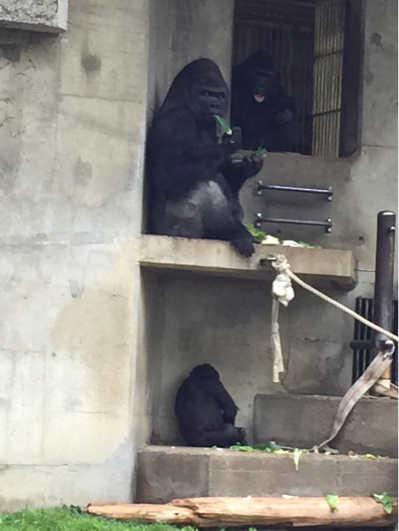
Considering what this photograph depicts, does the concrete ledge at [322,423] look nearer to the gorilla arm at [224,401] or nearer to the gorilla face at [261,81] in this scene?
the gorilla arm at [224,401]

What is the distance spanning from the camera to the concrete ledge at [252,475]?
18.0 feet

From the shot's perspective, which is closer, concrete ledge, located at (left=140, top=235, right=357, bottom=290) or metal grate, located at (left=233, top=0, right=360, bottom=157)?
concrete ledge, located at (left=140, top=235, right=357, bottom=290)

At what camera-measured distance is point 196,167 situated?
5875 millimetres

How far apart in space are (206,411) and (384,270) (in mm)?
1434

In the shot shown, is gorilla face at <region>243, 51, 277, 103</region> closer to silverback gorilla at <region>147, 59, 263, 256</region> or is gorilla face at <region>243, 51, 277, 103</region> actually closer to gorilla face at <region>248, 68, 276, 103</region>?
gorilla face at <region>248, 68, 276, 103</region>

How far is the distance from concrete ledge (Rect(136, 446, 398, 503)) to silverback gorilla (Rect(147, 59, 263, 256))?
48.4 inches

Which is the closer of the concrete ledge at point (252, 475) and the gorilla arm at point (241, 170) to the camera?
the concrete ledge at point (252, 475)

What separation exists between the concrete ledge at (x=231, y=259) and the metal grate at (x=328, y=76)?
4.55 ft

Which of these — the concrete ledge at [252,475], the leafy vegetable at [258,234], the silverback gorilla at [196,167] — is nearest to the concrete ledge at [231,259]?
the silverback gorilla at [196,167]

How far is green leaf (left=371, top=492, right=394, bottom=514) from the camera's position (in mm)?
5359

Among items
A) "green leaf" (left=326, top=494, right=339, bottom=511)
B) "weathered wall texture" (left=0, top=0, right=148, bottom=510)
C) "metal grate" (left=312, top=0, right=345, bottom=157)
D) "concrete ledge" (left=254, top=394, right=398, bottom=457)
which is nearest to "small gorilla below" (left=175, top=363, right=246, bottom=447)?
"concrete ledge" (left=254, top=394, right=398, bottom=457)

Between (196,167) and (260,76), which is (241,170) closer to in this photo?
(196,167)

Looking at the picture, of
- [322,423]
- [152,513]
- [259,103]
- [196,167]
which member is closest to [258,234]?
[196,167]

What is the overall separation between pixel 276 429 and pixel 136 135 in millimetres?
2094
